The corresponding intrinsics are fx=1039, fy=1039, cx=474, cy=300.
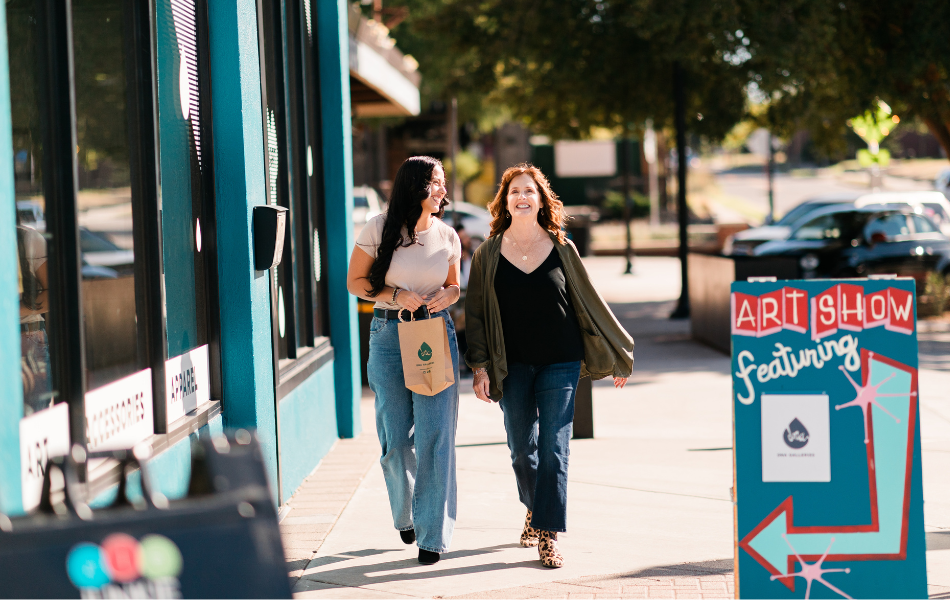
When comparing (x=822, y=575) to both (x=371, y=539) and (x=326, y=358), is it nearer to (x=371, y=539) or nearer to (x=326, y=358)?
(x=371, y=539)

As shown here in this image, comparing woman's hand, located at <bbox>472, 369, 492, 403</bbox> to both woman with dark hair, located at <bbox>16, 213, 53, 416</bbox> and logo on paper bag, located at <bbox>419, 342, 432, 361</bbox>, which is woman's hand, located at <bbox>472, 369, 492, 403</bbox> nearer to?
logo on paper bag, located at <bbox>419, 342, 432, 361</bbox>

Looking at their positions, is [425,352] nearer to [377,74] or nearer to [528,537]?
[528,537]

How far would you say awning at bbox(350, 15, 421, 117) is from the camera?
32.8 ft

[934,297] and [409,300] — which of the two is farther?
[934,297]

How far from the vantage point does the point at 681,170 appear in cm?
1583

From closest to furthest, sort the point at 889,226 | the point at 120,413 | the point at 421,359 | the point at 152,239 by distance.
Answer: the point at 120,413 → the point at 152,239 → the point at 421,359 → the point at 889,226

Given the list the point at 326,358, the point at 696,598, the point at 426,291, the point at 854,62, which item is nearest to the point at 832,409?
the point at 696,598

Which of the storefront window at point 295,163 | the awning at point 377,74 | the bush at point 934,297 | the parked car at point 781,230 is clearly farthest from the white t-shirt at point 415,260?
the parked car at point 781,230

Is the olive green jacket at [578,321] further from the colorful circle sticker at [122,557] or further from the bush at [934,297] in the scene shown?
the bush at [934,297]

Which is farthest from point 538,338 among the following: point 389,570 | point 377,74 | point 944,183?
point 944,183

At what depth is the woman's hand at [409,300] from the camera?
4.82 meters

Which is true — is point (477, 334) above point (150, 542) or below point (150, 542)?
above

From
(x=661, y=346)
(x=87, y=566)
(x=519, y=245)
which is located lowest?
(x=661, y=346)

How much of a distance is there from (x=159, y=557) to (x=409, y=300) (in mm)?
2574
